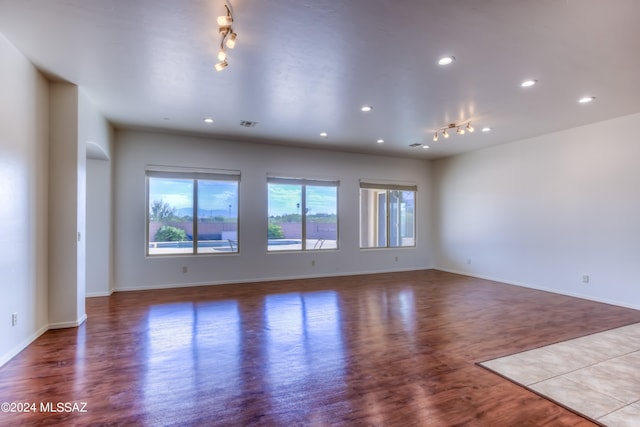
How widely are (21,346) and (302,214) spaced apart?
16.1ft

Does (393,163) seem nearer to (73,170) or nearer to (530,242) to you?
(530,242)

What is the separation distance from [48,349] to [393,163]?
709 cm

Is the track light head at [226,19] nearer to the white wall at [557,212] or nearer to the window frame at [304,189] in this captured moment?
the window frame at [304,189]

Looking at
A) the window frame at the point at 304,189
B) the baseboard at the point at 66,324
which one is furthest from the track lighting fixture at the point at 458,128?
the baseboard at the point at 66,324

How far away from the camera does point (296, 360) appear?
3.00 metres

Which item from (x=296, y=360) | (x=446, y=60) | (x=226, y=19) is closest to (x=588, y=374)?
(x=296, y=360)

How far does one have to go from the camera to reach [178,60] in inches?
126

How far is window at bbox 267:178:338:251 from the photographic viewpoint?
692 centimetres

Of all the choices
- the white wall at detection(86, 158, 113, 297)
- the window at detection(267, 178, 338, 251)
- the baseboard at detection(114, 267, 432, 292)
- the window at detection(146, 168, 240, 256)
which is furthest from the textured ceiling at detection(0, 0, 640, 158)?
the baseboard at detection(114, 267, 432, 292)

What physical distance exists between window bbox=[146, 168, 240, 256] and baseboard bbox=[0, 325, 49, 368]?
8.15ft

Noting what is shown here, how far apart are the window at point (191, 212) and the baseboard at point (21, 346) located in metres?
2.49

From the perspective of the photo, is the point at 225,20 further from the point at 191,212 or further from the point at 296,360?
the point at 191,212

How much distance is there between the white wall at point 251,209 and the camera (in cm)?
583

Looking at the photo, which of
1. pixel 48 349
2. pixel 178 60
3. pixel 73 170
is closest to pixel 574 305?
pixel 178 60
